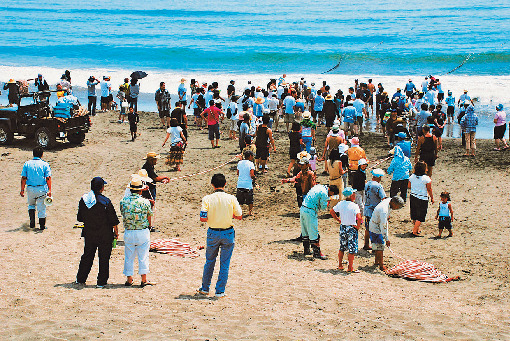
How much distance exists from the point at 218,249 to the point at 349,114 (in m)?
12.8

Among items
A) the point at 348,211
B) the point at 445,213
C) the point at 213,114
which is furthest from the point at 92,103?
the point at 348,211

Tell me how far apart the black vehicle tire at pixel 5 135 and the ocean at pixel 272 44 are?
11345 mm

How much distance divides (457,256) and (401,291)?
2275 mm

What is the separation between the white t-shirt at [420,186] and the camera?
463 inches

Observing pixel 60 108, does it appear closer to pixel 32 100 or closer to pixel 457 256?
pixel 32 100

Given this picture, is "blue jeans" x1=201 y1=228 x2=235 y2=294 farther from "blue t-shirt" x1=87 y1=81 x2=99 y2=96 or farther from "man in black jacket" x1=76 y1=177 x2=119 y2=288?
"blue t-shirt" x1=87 y1=81 x2=99 y2=96

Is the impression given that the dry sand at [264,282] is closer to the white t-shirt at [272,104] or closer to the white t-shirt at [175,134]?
the white t-shirt at [175,134]

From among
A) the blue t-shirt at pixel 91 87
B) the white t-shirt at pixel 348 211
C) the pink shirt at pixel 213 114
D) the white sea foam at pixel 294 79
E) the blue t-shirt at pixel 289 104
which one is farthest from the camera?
the white sea foam at pixel 294 79

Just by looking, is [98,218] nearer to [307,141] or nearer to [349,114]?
[307,141]

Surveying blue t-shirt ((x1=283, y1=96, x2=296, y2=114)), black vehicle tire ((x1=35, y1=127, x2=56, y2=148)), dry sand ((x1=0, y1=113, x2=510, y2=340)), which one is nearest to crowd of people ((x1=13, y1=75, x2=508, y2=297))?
blue t-shirt ((x1=283, y1=96, x2=296, y2=114))

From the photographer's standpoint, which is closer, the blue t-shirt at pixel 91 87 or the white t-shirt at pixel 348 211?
the white t-shirt at pixel 348 211

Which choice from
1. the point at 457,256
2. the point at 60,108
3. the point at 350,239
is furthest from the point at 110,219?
the point at 60,108

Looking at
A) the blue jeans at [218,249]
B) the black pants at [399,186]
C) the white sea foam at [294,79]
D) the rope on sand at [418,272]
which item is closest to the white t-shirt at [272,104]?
the black pants at [399,186]

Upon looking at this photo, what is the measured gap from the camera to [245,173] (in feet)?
41.2
